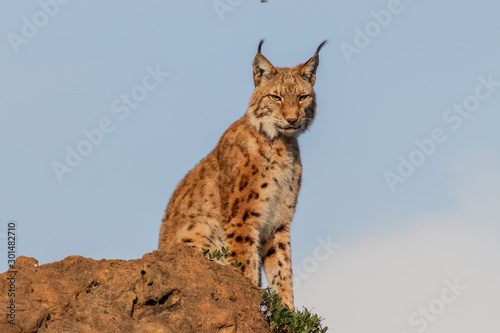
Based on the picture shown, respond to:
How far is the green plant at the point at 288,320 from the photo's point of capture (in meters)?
7.13

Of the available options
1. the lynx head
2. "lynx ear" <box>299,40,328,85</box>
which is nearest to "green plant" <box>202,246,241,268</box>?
the lynx head

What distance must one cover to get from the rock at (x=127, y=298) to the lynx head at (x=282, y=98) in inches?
116

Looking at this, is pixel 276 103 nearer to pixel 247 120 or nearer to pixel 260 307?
pixel 247 120

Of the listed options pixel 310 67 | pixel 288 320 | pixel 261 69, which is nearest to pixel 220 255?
pixel 288 320

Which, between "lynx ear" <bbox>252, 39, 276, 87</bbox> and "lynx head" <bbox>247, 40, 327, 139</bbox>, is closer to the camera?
"lynx head" <bbox>247, 40, 327, 139</bbox>

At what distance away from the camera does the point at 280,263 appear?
31.3 feet

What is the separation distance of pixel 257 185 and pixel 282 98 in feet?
4.09

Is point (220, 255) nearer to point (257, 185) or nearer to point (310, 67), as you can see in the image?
point (257, 185)

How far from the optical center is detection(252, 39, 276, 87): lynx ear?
9773 mm

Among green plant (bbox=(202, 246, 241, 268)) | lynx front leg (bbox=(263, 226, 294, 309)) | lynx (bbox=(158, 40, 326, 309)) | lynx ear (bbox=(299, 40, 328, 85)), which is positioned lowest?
green plant (bbox=(202, 246, 241, 268))

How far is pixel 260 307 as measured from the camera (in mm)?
7168

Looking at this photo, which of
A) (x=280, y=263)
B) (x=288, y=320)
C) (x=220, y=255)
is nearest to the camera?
(x=288, y=320)

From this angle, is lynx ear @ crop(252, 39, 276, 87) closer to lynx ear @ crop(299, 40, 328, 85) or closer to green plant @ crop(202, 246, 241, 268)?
lynx ear @ crop(299, 40, 328, 85)

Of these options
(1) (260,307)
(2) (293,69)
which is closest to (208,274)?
(1) (260,307)
